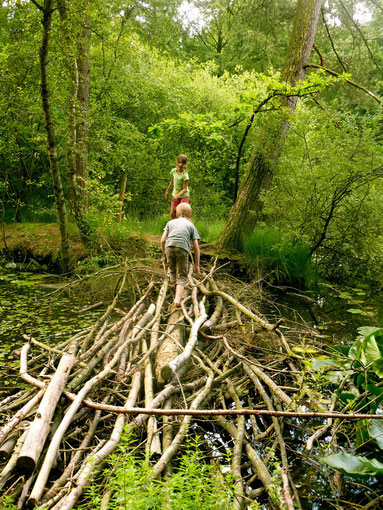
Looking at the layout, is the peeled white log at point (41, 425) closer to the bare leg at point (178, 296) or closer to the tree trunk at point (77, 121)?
the bare leg at point (178, 296)

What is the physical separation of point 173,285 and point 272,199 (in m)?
3.59

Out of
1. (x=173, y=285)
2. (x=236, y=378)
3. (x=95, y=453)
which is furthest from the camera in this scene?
(x=173, y=285)

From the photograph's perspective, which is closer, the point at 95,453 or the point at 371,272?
the point at 95,453

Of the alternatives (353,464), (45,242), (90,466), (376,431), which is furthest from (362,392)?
(45,242)

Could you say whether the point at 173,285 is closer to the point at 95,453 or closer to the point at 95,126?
the point at 95,453

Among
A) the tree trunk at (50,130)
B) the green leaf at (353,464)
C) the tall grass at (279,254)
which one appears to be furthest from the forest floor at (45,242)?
the green leaf at (353,464)

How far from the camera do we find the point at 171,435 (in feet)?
8.40

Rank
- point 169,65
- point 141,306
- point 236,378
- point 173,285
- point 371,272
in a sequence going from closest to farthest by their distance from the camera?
1. point 236,378
2. point 141,306
3. point 173,285
4. point 371,272
5. point 169,65

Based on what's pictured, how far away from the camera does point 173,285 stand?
531 centimetres

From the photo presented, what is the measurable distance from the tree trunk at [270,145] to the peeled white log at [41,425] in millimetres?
5755

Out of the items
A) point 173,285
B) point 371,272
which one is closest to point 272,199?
point 371,272

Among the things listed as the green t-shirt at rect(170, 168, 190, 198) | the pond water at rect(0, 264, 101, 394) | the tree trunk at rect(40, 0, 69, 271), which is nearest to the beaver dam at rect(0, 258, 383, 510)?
the pond water at rect(0, 264, 101, 394)

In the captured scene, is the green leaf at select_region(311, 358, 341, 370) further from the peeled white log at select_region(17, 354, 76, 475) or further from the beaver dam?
the peeled white log at select_region(17, 354, 76, 475)

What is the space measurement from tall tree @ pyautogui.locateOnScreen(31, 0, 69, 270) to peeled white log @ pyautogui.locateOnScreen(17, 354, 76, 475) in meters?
4.99
